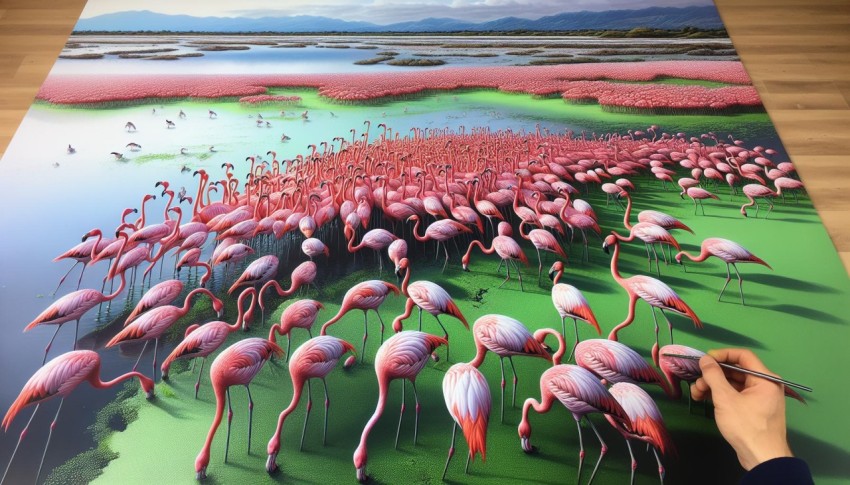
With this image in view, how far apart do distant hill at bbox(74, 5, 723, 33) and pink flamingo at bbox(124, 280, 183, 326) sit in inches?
94.7

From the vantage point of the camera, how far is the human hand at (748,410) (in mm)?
1374

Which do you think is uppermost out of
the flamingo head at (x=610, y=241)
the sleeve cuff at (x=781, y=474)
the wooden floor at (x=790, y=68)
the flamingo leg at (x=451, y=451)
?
the wooden floor at (x=790, y=68)

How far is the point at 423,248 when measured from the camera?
2.36m

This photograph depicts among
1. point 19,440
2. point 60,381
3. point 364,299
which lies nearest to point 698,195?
point 364,299

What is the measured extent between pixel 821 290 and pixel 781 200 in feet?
1.92

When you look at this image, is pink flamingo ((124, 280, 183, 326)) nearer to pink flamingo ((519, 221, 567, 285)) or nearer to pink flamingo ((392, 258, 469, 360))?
pink flamingo ((392, 258, 469, 360))

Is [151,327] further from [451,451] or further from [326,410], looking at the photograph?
[451,451]

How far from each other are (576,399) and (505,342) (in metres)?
0.28

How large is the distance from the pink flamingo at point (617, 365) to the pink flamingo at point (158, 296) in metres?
1.53

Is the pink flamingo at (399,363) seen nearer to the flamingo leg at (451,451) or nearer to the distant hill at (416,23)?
the flamingo leg at (451,451)

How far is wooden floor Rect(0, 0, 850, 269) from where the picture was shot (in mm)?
2650

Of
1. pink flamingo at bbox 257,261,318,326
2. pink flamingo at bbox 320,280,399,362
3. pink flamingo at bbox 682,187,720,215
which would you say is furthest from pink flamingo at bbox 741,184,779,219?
pink flamingo at bbox 257,261,318,326

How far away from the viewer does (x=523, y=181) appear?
8.71 ft

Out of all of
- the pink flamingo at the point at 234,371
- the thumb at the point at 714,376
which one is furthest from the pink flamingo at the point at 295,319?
the thumb at the point at 714,376
